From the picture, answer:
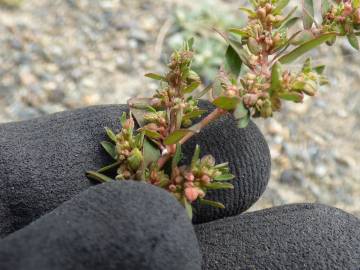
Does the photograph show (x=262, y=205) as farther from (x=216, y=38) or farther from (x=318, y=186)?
(x=216, y=38)

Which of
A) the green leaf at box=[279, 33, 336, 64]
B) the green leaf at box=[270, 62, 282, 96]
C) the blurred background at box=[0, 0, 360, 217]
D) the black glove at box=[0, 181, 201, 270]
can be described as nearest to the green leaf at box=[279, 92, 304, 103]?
the green leaf at box=[270, 62, 282, 96]

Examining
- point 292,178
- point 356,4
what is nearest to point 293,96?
point 356,4

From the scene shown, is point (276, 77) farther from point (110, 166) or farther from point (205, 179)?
point (110, 166)

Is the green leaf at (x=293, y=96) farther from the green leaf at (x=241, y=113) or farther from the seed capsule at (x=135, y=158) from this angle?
the seed capsule at (x=135, y=158)

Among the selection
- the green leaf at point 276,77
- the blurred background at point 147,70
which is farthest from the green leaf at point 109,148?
the blurred background at point 147,70

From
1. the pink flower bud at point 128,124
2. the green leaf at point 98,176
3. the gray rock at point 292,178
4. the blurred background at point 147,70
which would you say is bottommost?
the gray rock at point 292,178

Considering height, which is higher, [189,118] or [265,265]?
[189,118]

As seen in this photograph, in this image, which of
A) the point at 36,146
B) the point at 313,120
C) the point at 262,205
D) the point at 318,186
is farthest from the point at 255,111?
the point at 313,120
